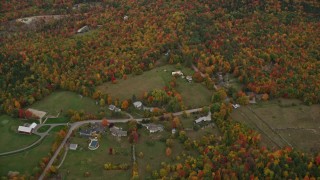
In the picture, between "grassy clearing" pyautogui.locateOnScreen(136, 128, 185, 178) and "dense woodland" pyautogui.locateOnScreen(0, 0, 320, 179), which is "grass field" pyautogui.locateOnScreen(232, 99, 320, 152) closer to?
"dense woodland" pyautogui.locateOnScreen(0, 0, 320, 179)

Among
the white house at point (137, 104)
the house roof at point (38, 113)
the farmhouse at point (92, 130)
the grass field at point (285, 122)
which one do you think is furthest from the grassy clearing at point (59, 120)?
the grass field at point (285, 122)

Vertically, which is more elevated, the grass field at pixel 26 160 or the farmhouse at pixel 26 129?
the farmhouse at pixel 26 129

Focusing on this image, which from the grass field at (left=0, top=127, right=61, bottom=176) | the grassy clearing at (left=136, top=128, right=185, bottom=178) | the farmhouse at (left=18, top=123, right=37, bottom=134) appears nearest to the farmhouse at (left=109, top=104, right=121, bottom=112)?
the grassy clearing at (left=136, top=128, right=185, bottom=178)

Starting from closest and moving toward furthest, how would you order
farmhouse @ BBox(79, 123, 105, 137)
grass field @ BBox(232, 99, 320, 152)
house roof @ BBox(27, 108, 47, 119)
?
farmhouse @ BBox(79, 123, 105, 137)
grass field @ BBox(232, 99, 320, 152)
house roof @ BBox(27, 108, 47, 119)

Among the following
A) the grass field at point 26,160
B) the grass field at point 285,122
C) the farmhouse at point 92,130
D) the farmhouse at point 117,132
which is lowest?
the grass field at point 285,122

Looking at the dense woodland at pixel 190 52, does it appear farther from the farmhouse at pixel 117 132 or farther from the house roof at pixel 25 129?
the farmhouse at pixel 117 132

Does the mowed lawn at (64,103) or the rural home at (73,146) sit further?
the mowed lawn at (64,103)

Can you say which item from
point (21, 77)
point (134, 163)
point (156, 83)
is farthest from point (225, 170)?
point (21, 77)
